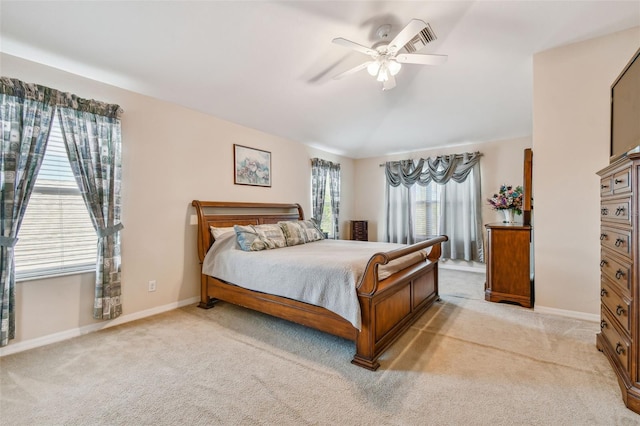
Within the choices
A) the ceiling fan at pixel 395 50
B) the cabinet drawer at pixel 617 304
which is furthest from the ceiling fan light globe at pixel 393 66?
the cabinet drawer at pixel 617 304

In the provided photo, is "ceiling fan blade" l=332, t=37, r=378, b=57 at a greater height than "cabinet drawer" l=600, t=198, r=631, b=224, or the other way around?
"ceiling fan blade" l=332, t=37, r=378, b=57

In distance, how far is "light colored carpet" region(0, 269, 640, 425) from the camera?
1569 millimetres

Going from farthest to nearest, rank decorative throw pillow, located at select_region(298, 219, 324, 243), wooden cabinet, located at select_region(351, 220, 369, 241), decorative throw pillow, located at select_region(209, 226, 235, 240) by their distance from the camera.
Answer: wooden cabinet, located at select_region(351, 220, 369, 241), decorative throw pillow, located at select_region(298, 219, 324, 243), decorative throw pillow, located at select_region(209, 226, 235, 240)

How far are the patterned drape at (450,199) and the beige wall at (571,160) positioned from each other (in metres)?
2.05

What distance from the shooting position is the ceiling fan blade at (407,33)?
1939 millimetres

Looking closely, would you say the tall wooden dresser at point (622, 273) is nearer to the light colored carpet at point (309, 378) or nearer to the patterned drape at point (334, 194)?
the light colored carpet at point (309, 378)

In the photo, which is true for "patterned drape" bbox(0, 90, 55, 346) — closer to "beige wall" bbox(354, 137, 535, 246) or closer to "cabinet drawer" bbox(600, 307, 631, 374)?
"cabinet drawer" bbox(600, 307, 631, 374)

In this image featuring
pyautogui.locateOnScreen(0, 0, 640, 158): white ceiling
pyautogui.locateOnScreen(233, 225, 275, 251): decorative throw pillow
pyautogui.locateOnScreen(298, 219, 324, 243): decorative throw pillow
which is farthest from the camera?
pyautogui.locateOnScreen(298, 219, 324, 243): decorative throw pillow

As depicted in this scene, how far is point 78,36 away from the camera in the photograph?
2.29 meters

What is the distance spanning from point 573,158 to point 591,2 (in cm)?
136

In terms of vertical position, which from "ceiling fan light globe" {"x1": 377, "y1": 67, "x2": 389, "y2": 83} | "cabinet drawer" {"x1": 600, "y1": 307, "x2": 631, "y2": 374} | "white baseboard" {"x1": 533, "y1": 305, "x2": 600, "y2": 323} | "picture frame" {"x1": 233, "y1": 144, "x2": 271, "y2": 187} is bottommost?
"white baseboard" {"x1": 533, "y1": 305, "x2": 600, "y2": 323}

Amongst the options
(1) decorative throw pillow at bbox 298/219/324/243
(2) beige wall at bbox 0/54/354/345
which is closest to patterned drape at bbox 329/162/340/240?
(1) decorative throw pillow at bbox 298/219/324/243

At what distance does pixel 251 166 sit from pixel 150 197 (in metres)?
1.50

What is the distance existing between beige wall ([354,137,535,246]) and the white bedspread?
268 centimetres
